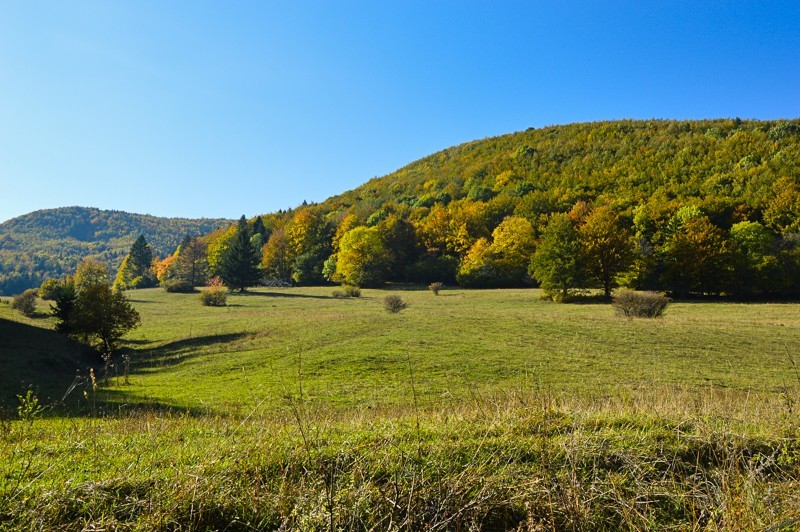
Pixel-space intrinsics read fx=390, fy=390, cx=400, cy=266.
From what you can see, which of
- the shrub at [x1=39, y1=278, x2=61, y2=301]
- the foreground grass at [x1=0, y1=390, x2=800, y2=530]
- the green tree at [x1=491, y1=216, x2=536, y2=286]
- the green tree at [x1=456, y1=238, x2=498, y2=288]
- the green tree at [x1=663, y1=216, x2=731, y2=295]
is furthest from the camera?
the green tree at [x1=456, y1=238, x2=498, y2=288]

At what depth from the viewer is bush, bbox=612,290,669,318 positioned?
33.5 m

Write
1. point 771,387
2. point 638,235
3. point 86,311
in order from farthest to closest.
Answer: point 638,235, point 86,311, point 771,387

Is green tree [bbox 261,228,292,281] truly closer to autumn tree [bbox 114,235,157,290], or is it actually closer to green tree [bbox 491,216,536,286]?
autumn tree [bbox 114,235,157,290]

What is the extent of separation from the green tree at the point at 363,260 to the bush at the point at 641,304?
154 ft

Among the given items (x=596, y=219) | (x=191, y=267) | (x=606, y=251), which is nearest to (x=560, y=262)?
(x=606, y=251)

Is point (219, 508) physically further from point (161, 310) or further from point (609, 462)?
point (161, 310)

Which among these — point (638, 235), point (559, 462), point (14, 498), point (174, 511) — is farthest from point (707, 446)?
point (638, 235)

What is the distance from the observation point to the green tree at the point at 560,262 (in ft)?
167

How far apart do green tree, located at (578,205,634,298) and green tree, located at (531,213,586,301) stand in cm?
162

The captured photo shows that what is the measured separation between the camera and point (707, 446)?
4879 mm

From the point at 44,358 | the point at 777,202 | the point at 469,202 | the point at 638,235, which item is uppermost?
the point at 469,202

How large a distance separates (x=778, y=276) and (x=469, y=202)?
183ft

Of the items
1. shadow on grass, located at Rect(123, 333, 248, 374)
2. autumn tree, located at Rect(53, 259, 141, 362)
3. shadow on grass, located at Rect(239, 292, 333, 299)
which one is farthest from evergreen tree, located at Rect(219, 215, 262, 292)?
shadow on grass, located at Rect(123, 333, 248, 374)

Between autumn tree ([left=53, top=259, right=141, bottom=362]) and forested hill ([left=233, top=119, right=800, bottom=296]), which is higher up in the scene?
forested hill ([left=233, top=119, right=800, bottom=296])
